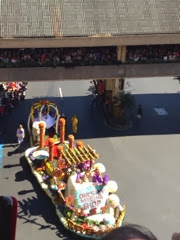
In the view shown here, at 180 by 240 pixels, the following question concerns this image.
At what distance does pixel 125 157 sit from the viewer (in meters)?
25.2

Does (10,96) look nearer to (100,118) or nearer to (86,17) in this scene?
(100,118)

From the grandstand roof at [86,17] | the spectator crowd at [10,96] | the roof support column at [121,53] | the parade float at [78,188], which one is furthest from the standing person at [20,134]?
the roof support column at [121,53]

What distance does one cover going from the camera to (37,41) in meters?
24.5

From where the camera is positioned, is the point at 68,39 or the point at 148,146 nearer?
the point at 68,39

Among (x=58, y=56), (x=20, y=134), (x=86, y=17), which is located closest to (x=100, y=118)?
(x=58, y=56)

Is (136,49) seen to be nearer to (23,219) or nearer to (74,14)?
(74,14)

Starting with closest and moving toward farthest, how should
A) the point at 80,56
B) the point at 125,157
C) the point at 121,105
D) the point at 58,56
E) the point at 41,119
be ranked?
the point at 125,157 < the point at 41,119 < the point at 58,56 < the point at 80,56 < the point at 121,105

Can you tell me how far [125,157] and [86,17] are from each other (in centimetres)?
931

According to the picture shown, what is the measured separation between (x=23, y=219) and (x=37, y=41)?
10.9 m

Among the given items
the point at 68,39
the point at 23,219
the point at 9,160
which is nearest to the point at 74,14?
the point at 68,39

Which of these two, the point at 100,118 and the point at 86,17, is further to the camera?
the point at 100,118

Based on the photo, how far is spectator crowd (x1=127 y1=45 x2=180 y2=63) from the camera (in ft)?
88.6

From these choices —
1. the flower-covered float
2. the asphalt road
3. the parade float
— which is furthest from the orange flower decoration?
the flower-covered float

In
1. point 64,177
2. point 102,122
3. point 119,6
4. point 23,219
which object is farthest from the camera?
point 102,122
